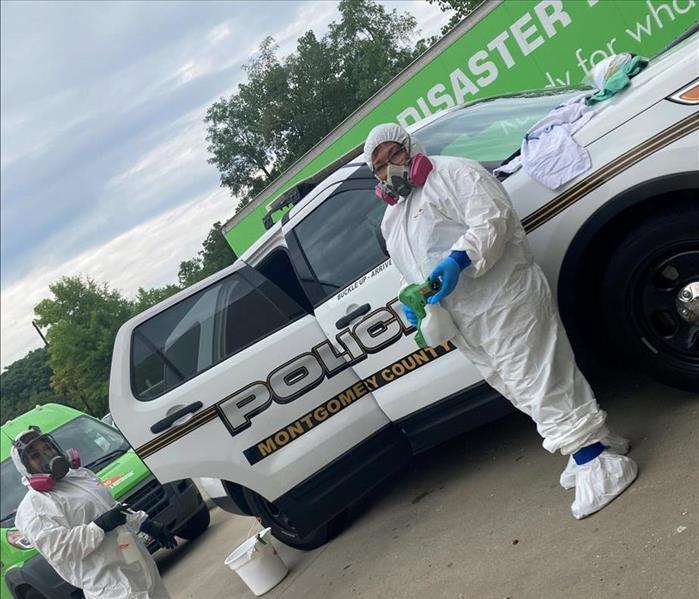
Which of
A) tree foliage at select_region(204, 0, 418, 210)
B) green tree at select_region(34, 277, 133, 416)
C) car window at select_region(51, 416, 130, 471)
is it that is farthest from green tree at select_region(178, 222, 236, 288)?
car window at select_region(51, 416, 130, 471)

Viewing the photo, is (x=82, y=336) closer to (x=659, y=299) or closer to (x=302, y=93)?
(x=302, y=93)

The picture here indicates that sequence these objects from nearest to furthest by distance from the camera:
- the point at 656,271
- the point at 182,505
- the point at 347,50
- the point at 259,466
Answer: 1. the point at 656,271
2. the point at 259,466
3. the point at 182,505
4. the point at 347,50

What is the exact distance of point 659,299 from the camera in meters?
3.36

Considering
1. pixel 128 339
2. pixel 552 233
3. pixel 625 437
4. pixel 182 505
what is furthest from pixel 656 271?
pixel 182 505

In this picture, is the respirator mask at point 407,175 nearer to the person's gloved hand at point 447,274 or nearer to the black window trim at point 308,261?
the person's gloved hand at point 447,274

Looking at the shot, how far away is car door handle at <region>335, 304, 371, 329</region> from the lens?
4.16 meters

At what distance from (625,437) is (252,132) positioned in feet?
183

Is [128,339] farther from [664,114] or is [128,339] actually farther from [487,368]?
[664,114]

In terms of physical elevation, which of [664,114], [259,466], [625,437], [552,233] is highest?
[664,114]

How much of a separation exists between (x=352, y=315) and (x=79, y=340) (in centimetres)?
3876

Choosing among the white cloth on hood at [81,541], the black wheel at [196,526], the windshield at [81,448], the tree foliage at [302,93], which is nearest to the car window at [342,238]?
the white cloth on hood at [81,541]

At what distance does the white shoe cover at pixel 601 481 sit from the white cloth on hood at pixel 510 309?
113mm

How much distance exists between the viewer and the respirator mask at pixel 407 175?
3333mm

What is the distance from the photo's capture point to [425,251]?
134 inches
